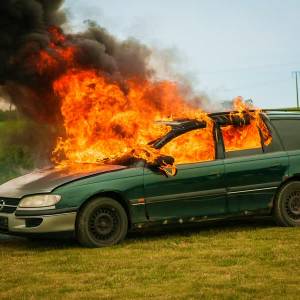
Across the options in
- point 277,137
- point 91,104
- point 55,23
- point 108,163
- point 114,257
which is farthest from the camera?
point 55,23

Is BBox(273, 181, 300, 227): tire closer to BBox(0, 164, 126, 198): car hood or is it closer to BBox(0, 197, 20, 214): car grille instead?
BBox(0, 164, 126, 198): car hood

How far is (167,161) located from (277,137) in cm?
200

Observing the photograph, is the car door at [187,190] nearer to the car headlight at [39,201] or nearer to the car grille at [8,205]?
the car headlight at [39,201]

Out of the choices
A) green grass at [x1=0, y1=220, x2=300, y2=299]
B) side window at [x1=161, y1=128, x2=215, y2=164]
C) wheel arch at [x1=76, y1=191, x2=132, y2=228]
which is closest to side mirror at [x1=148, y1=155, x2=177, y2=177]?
side window at [x1=161, y1=128, x2=215, y2=164]

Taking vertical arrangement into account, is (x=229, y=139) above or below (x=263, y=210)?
above

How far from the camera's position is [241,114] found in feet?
34.8

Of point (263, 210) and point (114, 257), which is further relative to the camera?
point (263, 210)

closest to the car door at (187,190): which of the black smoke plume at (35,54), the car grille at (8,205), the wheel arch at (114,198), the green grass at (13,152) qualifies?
the wheel arch at (114,198)

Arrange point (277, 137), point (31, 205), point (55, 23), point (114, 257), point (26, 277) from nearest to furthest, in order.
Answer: point (26, 277) < point (114, 257) < point (31, 205) < point (277, 137) < point (55, 23)

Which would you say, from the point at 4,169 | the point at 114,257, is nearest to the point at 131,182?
the point at 114,257

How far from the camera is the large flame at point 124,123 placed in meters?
10.1

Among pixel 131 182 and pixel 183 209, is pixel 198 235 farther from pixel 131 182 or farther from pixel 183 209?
pixel 131 182

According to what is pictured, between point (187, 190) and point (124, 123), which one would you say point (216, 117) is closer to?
point (187, 190)

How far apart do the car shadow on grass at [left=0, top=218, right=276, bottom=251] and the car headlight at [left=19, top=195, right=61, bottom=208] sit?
28.1 inches
